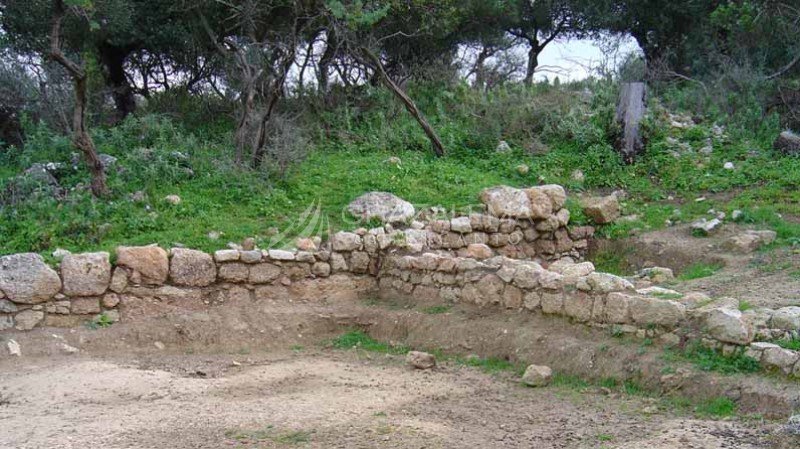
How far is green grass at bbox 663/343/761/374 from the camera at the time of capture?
5.23 metres

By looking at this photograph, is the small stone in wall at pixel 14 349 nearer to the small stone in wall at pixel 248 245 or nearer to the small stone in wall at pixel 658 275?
the small stone in wall at pixel 248 245

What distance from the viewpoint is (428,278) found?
8344mm

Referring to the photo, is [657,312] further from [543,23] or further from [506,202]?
[543,23]

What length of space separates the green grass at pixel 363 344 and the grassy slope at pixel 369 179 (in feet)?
4.90

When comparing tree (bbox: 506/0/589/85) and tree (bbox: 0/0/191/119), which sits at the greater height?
tree (bbox: 506/0/589/85)

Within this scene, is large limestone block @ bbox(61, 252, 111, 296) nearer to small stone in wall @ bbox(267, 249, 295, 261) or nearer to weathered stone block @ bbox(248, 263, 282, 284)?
weathered stone block @ bbox(248, 263, 282, 284)

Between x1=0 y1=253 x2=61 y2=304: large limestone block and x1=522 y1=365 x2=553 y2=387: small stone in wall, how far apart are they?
466cm

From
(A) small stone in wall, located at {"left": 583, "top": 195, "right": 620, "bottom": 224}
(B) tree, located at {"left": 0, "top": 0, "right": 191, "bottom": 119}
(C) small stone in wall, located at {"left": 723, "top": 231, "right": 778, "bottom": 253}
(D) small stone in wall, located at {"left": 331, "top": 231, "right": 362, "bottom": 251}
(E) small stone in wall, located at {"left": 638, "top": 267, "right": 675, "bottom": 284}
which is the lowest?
(E) small stone in wall, located at {"left": 638, "top": 267, "right": 675, "bottom": 284}

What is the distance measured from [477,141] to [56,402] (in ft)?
26.3

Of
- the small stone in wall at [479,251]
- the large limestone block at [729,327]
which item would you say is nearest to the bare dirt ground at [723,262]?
the large limestone block at [729,327]

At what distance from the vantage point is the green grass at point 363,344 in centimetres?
773

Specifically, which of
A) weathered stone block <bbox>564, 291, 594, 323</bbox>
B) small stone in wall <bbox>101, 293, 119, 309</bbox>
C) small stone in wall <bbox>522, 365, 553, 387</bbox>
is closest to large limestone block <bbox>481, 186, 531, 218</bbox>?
weathered stone block <bbox>564, 291, 594, 323</bbox>

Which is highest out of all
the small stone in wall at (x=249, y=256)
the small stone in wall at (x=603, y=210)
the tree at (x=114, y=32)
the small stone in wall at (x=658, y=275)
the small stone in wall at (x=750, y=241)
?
the tree at (x=114, y=32)

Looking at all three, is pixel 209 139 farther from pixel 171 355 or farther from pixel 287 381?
pixel 287 381
